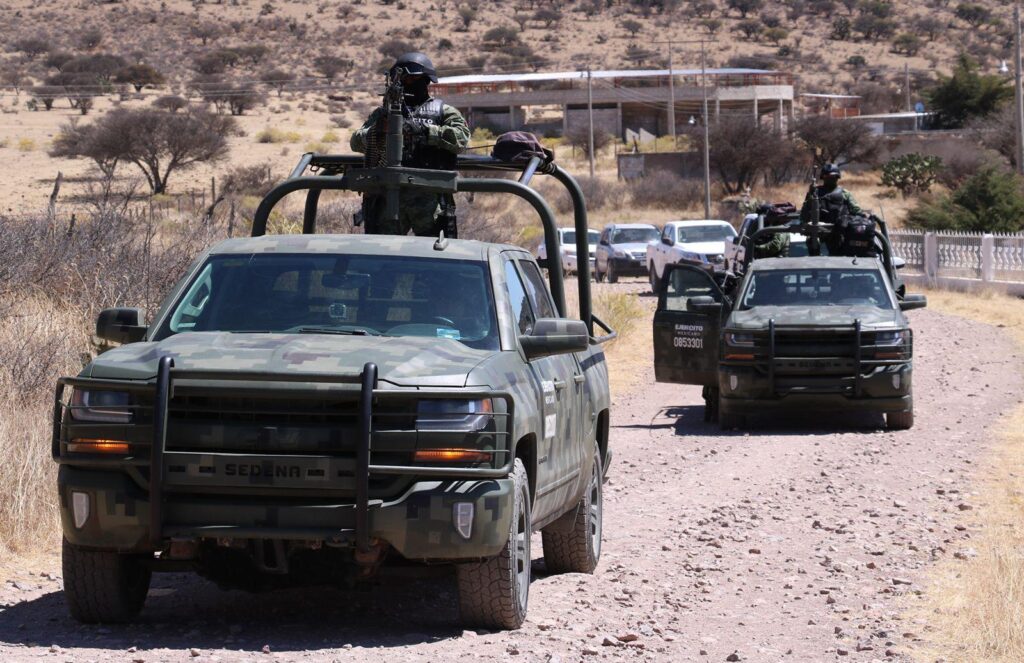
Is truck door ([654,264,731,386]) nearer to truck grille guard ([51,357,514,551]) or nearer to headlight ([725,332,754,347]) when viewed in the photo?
headlight ([725,332,754,347])

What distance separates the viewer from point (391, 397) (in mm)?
5645

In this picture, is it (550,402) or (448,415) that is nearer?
(448,415)

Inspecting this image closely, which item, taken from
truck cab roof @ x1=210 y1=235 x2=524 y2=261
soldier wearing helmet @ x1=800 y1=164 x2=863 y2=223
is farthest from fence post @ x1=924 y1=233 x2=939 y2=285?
truck cab roof @ x1=210 y1=235 x2=524 y2=261

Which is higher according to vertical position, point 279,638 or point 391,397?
point 391,397

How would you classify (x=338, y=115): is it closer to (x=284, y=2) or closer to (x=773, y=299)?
(x=284, y=2)

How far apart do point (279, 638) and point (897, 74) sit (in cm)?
10688

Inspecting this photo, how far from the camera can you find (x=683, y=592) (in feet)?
24.2

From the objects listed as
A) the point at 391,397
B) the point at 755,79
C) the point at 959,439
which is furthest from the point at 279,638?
the point at 755,79

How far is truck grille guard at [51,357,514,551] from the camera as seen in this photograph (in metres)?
5.57

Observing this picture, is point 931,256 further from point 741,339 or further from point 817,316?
point 741,339

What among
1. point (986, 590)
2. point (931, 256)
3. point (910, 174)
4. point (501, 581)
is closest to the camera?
point (501, 581)

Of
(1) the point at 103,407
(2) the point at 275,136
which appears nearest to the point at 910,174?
(2) the point at 275,136

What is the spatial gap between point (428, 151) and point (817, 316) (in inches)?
259

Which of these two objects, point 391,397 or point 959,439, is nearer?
point 391,397
